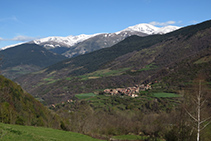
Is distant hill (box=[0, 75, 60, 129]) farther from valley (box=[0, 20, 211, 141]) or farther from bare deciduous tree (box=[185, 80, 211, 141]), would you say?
bare deciduous tree (box=[185, 80, 211, 141])

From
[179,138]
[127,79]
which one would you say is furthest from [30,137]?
[127,79]

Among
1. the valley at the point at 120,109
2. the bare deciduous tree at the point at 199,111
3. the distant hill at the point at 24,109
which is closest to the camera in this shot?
the bare deciduous tree at the point at 199,111

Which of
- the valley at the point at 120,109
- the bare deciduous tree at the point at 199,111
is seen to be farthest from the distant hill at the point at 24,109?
the bare deciduous tree at the point at 199,111

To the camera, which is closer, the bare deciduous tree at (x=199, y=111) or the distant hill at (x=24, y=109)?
the bare deciduous tree at (x=199, y=111)

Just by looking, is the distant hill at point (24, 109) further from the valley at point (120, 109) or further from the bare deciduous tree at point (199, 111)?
the bare deciduous tree at point (199, 111)

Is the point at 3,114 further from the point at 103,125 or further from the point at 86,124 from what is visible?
the point at 103,125

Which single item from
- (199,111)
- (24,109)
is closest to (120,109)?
(24,109)

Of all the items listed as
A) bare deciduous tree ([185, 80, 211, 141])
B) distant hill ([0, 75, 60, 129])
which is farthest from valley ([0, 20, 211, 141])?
bare deciduous tree ([185, 80, 211, 141])

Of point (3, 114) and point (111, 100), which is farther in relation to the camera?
point (111, 100)

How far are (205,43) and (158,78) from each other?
78.8 meters

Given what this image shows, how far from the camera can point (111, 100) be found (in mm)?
117250

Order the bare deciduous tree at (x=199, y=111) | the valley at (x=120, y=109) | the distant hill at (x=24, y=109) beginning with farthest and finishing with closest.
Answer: the distant hill at (x=24, y=109) < the valley at (x=120, y=109) < the bare deciduous tree at (x=199, y=111)

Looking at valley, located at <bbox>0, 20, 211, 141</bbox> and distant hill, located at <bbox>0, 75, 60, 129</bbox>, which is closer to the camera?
valley, located at <bbox>0, 20, 211, 141</bbox>

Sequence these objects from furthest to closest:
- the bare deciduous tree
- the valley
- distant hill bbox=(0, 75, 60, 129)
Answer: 1. distant hill bbox=(0, 75, 60, 129)
2. the valley
3. the bare deciduous tree
